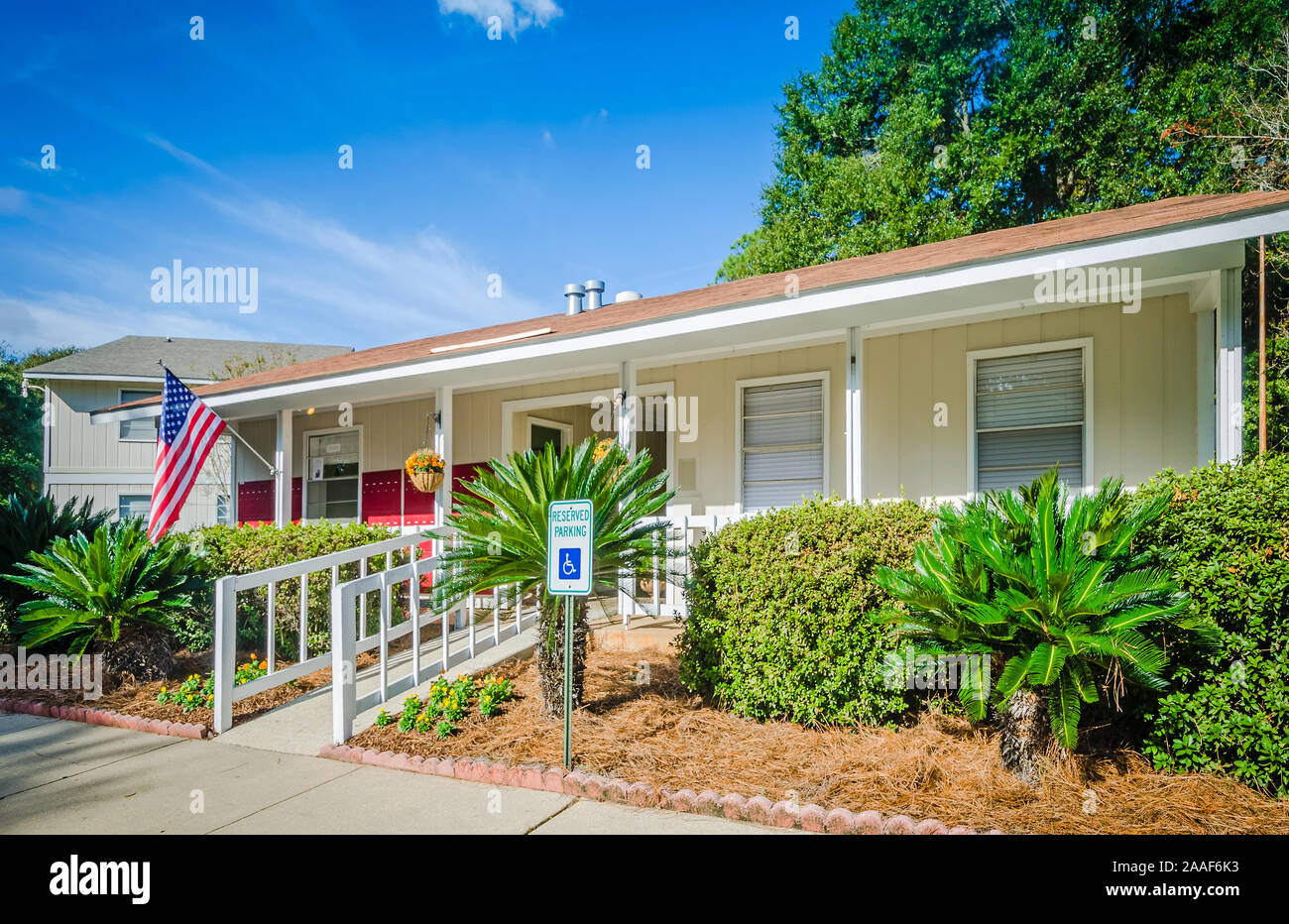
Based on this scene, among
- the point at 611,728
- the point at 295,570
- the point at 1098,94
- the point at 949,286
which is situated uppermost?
the point at 1098,94

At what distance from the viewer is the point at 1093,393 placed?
718cm

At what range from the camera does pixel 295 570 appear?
22.5 feet

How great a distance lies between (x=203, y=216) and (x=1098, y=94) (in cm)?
1936

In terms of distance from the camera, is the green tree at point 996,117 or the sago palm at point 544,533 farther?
the green tree at point 996,117

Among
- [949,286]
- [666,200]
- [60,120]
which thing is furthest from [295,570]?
[666,200]

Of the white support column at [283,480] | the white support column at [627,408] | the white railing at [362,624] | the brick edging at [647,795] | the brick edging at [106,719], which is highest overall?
the white support column at [627,408]

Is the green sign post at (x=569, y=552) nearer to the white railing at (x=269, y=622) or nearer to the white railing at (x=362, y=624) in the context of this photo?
the white railing at (x=362, y=624)

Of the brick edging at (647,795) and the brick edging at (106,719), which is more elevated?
the brick edging at (647,795)

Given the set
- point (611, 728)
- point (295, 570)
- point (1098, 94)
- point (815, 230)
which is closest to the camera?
point (611, 728)

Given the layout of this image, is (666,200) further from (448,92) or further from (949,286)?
(949,286)

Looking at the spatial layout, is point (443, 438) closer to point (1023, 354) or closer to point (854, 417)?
point (854, 417)

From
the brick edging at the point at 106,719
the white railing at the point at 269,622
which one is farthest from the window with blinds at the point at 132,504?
the white railing at the point at 269,622

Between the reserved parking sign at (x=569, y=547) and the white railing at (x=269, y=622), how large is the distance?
7.47 feet

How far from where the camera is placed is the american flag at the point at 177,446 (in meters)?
8.01
